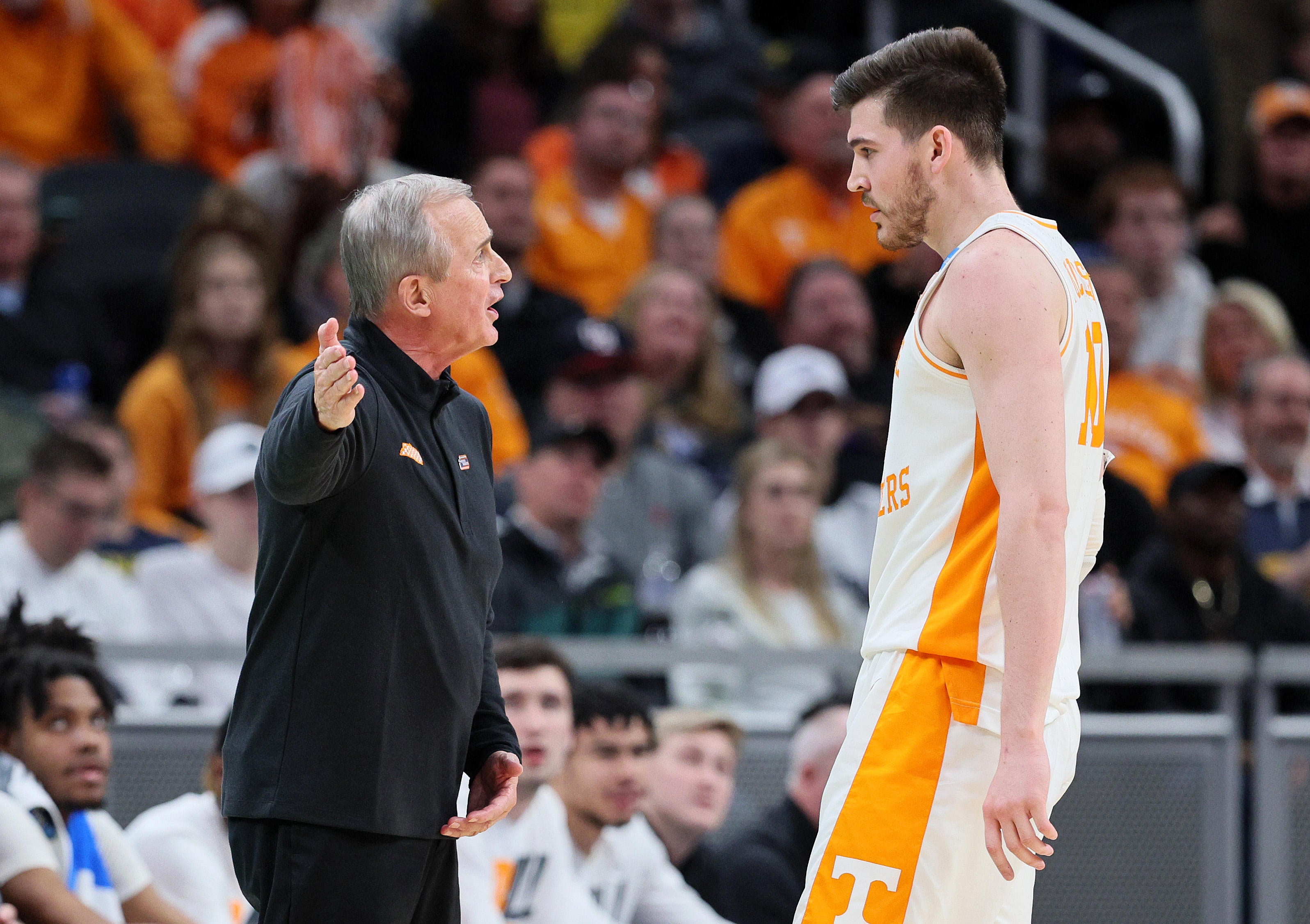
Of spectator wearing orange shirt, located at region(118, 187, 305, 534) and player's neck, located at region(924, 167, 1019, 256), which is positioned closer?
player's neck, located at region(924, 167, 1019, 256)

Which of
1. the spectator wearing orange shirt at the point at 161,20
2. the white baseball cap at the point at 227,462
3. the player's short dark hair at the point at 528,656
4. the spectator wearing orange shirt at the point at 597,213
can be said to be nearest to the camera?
the player's short dark hair at the point at 528,656

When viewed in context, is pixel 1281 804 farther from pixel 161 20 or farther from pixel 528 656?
pixel 161 20

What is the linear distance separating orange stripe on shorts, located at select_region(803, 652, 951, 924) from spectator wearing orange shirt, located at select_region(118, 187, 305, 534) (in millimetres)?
4667

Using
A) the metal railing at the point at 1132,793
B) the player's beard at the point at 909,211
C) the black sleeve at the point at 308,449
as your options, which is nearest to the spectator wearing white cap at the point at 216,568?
the metal railing at the point at 1132,793

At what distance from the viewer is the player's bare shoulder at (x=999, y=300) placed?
273cm

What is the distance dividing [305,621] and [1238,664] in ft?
13.2

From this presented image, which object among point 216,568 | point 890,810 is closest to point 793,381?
point 216,568

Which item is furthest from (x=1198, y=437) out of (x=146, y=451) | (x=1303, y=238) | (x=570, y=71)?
(x=146, y=451)

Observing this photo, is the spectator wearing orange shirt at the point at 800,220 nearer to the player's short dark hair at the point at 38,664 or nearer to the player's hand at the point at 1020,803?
the player's short dark hair at the point at 38,664

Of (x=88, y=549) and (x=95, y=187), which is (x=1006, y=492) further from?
(x=95, y=187)

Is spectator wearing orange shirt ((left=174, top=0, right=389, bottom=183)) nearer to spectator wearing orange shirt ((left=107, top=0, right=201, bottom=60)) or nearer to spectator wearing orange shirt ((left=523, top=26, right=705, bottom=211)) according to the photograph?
spectator wearing orange shirt ((left=107, top=0, right=201, bottom=60))

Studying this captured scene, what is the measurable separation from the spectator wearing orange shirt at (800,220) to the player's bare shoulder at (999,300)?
6.90 meters

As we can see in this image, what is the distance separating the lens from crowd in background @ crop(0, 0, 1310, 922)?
634 centimetres

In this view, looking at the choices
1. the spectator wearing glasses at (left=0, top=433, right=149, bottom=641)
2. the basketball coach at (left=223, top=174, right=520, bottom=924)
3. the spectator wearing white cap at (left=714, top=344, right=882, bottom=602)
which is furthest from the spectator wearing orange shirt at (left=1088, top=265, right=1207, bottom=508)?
the basketball coach at (left=223, top=174, right=520, bottom=924)
